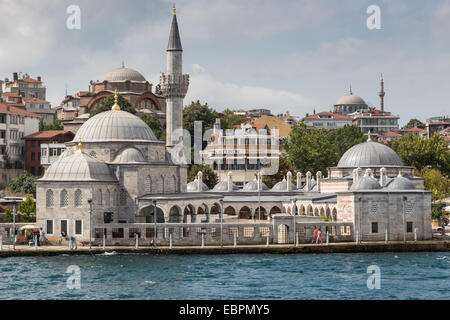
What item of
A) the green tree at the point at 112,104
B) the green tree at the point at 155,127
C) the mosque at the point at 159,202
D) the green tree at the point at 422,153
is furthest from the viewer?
the green tree at the point at 112,104

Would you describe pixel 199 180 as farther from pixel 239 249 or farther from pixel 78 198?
pixel 239 249

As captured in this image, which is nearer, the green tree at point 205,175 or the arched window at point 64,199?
the arched window at point 64,199

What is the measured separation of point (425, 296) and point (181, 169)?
74.3 ft

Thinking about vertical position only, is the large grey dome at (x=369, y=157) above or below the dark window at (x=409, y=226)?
above

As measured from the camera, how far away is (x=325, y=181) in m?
53.1

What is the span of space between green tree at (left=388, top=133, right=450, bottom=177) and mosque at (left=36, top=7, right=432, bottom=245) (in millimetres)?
15170

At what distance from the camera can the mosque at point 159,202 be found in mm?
40219

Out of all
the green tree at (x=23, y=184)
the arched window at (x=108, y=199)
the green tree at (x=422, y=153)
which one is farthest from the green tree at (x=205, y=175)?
the arched window at (x=108, y=199)

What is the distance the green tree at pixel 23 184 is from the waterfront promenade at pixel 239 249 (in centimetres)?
2413

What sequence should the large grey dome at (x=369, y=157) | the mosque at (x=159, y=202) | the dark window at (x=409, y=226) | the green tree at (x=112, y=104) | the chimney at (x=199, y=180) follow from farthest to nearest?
the green tree at (x=112, y=104), the chimney at (x=199, y=180), the large grey dome at (x=369, y=157), the dark window at (x=409, y=226), the mosque at (x=159, y=202)

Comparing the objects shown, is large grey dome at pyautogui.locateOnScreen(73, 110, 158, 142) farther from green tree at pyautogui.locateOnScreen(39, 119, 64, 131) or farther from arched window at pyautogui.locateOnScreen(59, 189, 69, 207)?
green tree at pyautogui.locateOnScreen(39, 119, 64, 131)

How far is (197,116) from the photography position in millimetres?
77875

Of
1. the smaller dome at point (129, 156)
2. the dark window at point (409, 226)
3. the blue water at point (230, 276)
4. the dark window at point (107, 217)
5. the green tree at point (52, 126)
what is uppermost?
the green tree at point (52, 126)

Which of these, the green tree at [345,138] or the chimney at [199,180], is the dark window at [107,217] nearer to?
the chimney at [199,180]
